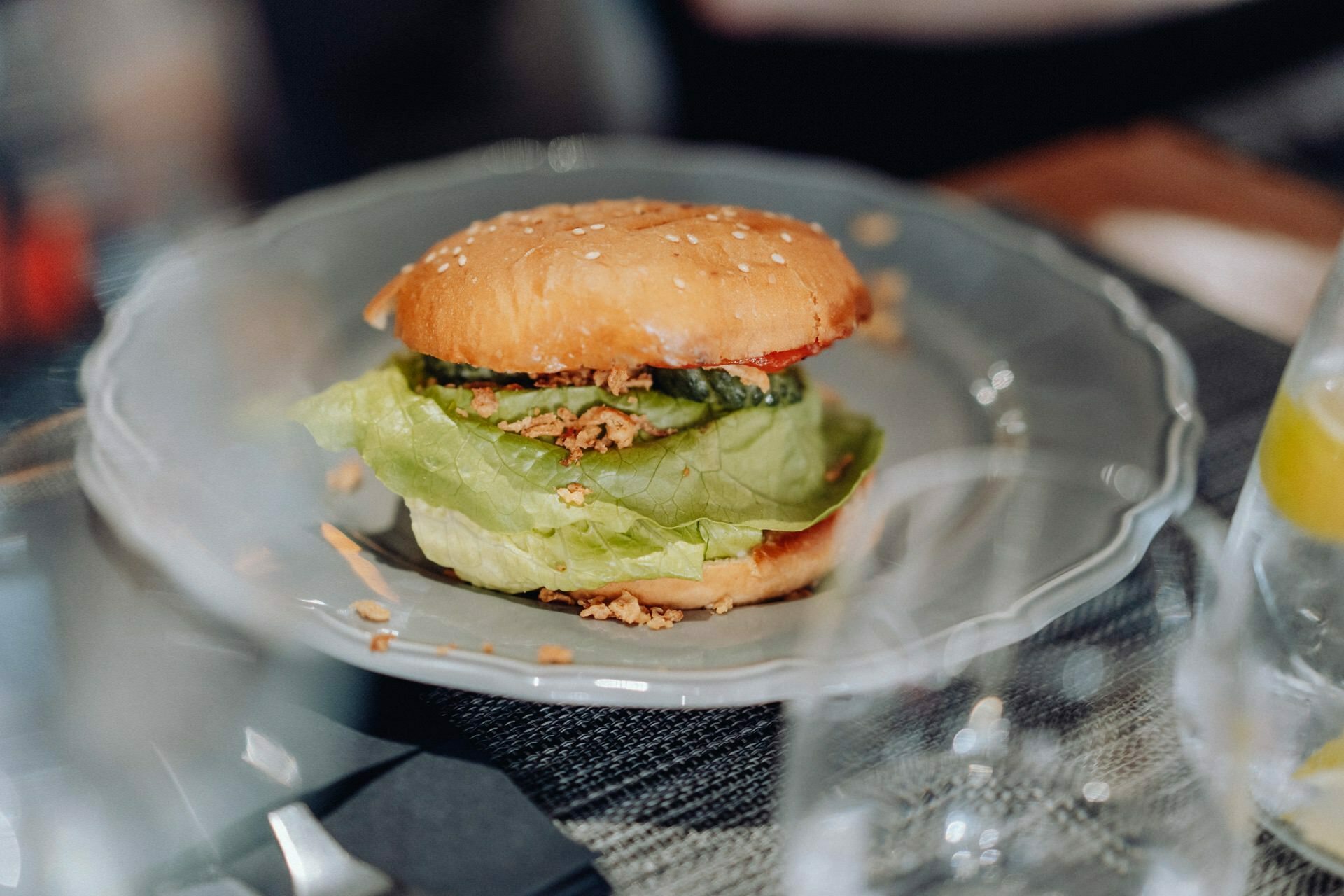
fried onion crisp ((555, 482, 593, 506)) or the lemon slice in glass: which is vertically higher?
A: the lemon slice in glass

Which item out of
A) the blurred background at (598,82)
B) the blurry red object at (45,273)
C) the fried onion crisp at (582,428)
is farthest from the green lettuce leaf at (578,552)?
the blurred background at (598,82)

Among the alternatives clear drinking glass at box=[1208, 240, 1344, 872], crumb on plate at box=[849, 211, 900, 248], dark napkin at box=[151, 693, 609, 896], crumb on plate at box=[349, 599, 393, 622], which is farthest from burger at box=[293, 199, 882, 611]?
crumb on plate at box=[849, 211, 900, 248]

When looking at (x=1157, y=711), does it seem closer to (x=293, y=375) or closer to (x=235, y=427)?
(x=235, y=427)

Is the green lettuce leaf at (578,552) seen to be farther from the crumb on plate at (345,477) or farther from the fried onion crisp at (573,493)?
the crumb on plate at (345,477)

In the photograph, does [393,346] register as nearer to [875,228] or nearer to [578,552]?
[578,552]

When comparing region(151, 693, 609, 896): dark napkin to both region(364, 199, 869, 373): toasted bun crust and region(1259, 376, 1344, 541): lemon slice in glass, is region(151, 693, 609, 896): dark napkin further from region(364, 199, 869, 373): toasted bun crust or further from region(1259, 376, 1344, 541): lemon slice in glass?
region(1259, 376, 1344, 541): lemon slice in glass

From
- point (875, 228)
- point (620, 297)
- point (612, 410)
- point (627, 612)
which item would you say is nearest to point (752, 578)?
point (627, 612)

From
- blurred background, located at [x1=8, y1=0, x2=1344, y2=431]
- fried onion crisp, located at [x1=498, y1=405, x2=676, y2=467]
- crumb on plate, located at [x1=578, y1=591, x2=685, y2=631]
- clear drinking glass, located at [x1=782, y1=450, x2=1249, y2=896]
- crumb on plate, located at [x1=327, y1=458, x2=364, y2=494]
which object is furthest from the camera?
blurred background, located at [x1=8, y1=0, x2=1344, y2=431]
